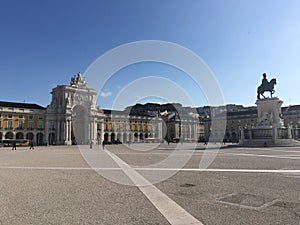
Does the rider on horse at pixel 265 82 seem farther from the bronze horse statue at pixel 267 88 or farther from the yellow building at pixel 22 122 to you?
the yellow building at pixel 22 122

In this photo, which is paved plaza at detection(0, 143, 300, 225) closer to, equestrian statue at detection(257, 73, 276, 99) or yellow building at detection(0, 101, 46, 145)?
equestrian statue at detection(257, 73, 276, 99)

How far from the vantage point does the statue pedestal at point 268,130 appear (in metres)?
36.6

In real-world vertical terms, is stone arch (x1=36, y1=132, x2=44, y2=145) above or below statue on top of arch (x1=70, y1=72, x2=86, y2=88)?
below

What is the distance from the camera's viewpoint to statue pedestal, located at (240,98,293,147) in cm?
3662

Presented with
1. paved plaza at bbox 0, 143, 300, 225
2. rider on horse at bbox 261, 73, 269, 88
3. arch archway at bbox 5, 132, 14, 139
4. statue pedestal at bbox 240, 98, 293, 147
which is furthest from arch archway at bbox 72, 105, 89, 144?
paved plaza at bbox 0, 143, 300, 225

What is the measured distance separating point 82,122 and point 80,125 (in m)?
1.01

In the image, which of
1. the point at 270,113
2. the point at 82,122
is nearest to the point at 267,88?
the point at 270,113

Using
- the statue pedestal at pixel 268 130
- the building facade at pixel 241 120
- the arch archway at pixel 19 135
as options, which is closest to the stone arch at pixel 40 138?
the arch archway at pixel 19 135

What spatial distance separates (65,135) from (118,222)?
68772 mm

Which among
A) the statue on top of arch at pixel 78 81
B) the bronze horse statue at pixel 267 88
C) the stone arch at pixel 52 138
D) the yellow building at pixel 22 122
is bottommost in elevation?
the stone arch at pixel 52 138

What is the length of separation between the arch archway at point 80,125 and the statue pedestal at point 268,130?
152ft

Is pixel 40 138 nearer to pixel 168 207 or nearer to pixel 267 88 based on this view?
pixel 267 88

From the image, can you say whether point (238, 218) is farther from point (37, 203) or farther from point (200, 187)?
point (37, 203)

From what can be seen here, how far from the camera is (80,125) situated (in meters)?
75.2
